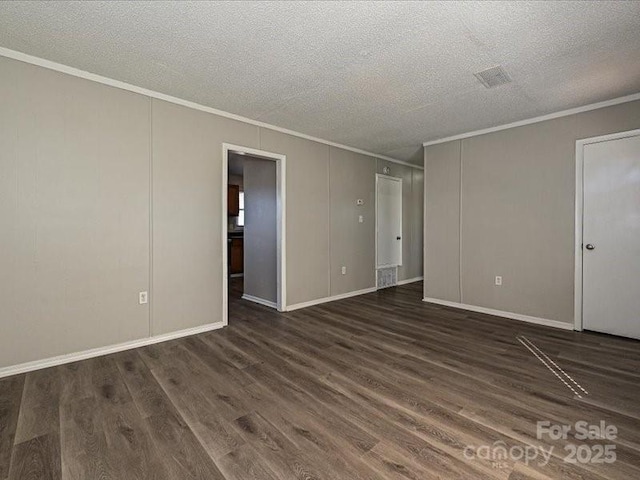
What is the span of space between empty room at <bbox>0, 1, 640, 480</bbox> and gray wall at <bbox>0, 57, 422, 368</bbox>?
2 centimetres

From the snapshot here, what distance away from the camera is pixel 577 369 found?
2502mm

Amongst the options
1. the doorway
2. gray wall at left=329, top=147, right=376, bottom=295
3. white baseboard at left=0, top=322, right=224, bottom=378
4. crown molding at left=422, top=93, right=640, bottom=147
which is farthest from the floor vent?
white baseboard at left=0, top=322, right=224, bottom=378

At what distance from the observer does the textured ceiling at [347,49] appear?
192cm

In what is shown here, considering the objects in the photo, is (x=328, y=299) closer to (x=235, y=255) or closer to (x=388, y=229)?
(x=388, y=229)

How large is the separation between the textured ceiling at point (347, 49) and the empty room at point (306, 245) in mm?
23

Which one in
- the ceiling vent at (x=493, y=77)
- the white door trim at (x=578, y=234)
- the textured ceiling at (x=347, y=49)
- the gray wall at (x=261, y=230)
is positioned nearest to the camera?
the textured ceiling at (x=347, y=49)

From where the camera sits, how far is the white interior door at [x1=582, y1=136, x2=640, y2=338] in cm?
315

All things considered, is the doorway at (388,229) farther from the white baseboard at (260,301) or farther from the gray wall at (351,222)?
the white baseboard at (260,301)

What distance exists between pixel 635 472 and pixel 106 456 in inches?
104

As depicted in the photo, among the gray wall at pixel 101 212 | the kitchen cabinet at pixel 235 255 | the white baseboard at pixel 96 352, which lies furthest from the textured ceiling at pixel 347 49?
the kitchen cabinet at pixel 235 255

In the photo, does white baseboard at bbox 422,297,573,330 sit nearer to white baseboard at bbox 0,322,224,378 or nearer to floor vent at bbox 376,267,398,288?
floor vent at bbox 376,267,398,288

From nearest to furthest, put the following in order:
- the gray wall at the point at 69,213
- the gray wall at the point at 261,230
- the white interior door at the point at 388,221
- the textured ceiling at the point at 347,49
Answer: the textured ceiling at the point at 347,49 → the gray wall at the point at 69,213 → the gray wall at the point at 261,230 → the white interior door at the point at 388,221

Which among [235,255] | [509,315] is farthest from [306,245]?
[235,255]

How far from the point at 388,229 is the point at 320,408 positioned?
4410 mm
